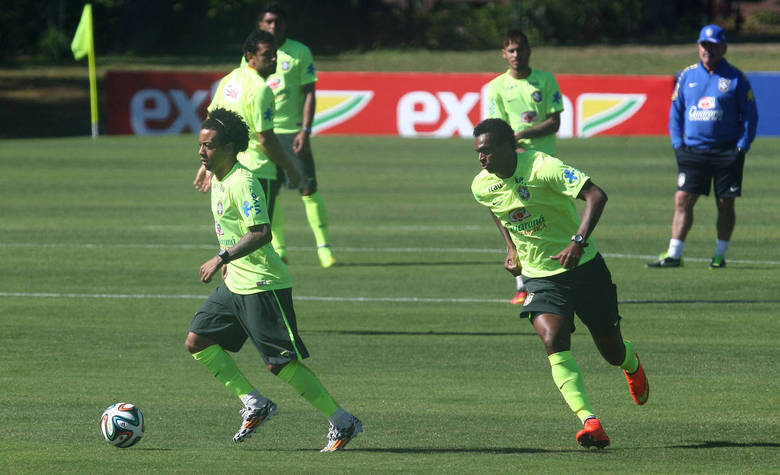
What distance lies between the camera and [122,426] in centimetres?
760

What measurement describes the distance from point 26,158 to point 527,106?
58.2ft

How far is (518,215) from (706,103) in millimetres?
6743

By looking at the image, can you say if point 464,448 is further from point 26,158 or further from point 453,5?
point 453,5

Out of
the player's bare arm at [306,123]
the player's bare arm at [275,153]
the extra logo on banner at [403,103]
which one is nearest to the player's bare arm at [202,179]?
the player's bare arm at [275,153]

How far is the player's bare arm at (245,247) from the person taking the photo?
24.2 feet

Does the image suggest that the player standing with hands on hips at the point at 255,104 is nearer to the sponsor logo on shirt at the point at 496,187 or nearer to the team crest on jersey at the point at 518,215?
the sponsor logo on shirt at the point at 496,187

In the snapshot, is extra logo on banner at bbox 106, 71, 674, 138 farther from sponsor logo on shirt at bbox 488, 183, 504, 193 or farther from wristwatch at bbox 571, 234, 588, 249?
wristwatch at bbox 571, 234, 588, 249

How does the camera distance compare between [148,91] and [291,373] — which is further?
[148,91]

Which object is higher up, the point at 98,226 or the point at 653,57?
the point at 98,226

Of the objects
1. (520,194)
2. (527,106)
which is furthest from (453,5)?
(520,194)

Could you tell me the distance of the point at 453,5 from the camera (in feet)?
201

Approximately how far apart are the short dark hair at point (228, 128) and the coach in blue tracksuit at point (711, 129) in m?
7.50

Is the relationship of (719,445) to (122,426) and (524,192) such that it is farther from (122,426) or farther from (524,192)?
(122,426)

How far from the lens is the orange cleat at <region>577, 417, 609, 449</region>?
7.33 m
